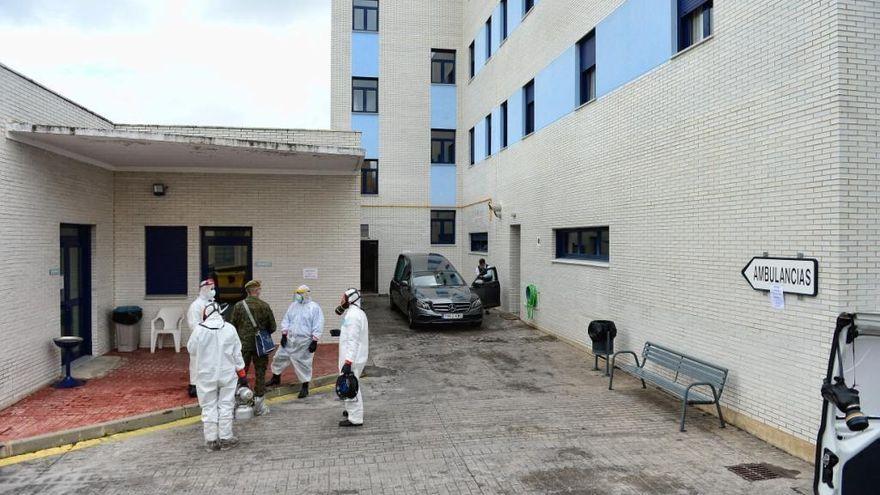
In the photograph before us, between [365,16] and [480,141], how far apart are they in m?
7.14

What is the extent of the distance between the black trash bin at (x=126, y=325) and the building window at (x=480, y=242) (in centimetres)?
1144

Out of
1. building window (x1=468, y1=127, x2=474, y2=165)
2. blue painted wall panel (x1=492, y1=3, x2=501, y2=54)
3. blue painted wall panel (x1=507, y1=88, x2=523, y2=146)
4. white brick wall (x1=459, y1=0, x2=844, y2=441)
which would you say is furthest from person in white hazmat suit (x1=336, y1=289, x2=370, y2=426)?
building window (x1=468, y1=127, x2=474, y2=165)

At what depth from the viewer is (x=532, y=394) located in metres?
8.34

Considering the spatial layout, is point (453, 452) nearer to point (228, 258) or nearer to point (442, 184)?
point (228, 258)

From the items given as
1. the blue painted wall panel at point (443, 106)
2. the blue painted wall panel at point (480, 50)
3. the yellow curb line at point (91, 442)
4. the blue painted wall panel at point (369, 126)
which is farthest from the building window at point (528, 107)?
the yellow curb line at point (91, 442)

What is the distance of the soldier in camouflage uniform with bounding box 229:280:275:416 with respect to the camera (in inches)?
289

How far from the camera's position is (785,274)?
19.7ft

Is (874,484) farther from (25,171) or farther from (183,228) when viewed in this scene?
(183,228)

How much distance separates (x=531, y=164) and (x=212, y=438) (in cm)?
1064

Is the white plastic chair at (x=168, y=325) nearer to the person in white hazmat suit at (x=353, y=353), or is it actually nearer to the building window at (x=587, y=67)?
the person in white hazmat suit at (x=353, y=353)

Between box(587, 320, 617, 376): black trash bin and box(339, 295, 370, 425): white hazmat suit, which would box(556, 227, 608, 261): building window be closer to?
box(587, 320, 617, 376): black trash bin

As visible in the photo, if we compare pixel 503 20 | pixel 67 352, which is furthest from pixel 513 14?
pixel 67 352

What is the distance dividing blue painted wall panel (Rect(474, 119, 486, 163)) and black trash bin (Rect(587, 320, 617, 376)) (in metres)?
11.0

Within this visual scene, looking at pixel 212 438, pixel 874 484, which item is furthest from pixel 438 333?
pixel 874 484
